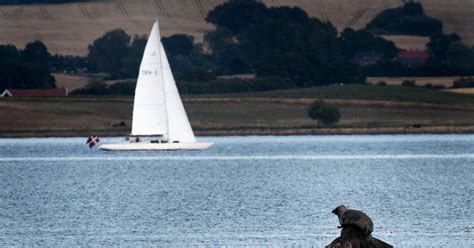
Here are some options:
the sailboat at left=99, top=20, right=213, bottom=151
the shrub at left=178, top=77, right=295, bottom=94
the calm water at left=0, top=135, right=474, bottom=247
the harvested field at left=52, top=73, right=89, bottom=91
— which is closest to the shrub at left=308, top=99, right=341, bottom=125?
the calm water at left=0, top=135, right=474, bottom=247

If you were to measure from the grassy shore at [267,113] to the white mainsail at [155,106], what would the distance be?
33.0 metres

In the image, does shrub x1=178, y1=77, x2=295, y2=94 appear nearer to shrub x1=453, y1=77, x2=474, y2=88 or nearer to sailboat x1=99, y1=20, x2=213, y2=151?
shrub x1=453, y1=77, x2=474, y2=88

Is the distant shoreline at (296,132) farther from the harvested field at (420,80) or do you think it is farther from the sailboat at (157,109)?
the harvested field at (420,80)

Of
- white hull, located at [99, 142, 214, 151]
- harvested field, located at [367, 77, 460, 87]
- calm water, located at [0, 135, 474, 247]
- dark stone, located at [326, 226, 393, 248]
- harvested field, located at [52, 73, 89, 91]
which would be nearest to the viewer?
dark stone, located at [326, 226, 393, 248]

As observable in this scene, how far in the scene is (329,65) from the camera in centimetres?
19688

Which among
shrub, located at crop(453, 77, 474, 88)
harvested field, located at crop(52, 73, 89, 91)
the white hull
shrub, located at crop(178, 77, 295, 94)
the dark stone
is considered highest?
harvested field, located at crop(52, 73, 89, 91)

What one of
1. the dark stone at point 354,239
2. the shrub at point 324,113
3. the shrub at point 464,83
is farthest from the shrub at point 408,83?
the dark stone at point 354,239

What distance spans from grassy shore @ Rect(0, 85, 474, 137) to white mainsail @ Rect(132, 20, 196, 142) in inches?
1300

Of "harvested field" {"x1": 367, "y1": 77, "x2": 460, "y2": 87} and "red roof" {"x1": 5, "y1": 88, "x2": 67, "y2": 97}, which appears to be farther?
"harvested field" {"x1": 367, "y1": 77, "x2": 460, "y2": 87}

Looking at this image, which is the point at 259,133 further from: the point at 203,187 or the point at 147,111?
the point at 203,187

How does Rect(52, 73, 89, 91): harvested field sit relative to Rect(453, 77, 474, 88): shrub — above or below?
above

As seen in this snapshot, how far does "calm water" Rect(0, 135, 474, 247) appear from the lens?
48.9 m

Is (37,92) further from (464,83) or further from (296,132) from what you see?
(464,83)

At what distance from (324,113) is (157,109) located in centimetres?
4007
